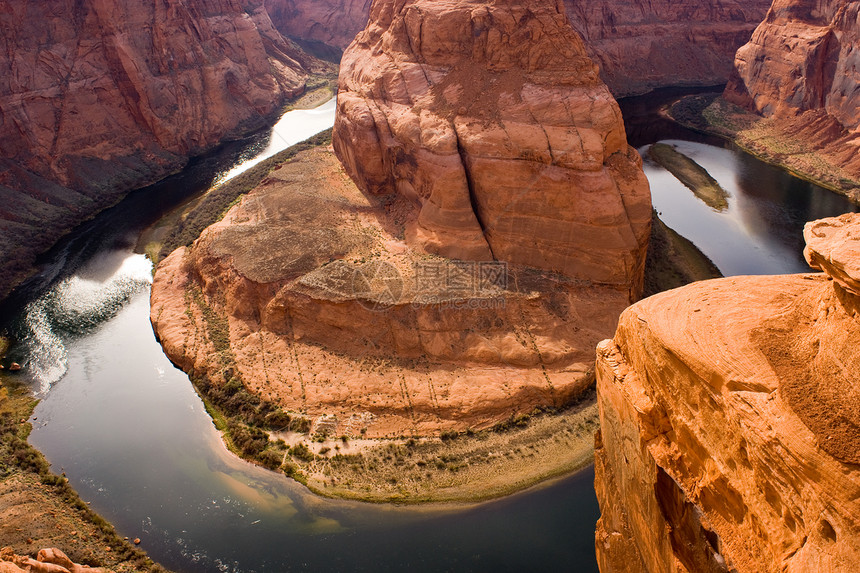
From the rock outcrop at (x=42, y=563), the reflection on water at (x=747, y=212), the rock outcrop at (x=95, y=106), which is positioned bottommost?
the reflection on water at (x=747, y=212)

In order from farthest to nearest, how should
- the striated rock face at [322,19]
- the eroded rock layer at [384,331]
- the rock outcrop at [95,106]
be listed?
the striated rock face at [322,19]
the rock outcrop at [95,106]
the eroded rock layer at [384,331]

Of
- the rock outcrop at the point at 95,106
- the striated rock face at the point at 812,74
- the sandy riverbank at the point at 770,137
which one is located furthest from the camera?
the striated rock face at the point at 812,74

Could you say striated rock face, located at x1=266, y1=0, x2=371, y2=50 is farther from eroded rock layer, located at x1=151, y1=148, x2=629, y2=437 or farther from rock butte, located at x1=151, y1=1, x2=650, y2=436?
eroded rock layer, located at x1=151, y1=148, x2=629, y2=437

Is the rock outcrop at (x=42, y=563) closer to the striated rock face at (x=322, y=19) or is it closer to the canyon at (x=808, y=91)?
the canyon at (x=808, y=91)

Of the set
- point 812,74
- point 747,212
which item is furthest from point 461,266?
point 812,74

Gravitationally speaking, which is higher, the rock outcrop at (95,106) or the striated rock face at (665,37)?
the rock outcrop at (95,106)

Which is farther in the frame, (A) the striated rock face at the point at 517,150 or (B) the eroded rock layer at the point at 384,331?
(A) the striated rock face at the point at 517,150

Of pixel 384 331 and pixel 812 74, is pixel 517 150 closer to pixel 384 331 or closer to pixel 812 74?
pixel 384 331

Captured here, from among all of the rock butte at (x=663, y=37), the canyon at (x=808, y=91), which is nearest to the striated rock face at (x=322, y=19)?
the rock butte at (x=663, y=37)
